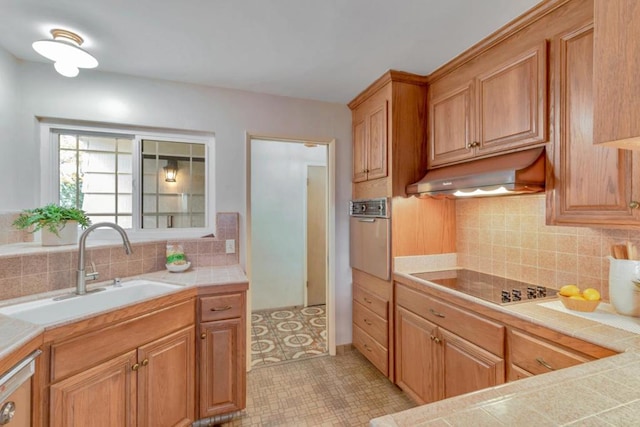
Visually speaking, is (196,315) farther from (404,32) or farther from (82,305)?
(404,32)

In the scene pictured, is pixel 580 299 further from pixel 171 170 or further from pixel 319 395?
pixel 171 170

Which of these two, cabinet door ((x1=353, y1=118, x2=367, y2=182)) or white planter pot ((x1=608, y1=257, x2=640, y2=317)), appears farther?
cabinet door ((x1=353, y1=118, x2=367, y2=182))

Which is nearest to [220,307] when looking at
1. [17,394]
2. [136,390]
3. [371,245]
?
[136,390]

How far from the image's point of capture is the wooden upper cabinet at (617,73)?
2.41ft

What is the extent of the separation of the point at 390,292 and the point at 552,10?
1882mm

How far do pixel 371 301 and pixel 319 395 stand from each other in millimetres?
812

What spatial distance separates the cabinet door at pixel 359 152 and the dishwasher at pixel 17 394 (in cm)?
227

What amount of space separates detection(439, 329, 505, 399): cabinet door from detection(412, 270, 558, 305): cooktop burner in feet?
0.91

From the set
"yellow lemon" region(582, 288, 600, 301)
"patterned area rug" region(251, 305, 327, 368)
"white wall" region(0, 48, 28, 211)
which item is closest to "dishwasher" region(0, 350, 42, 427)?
"white wall" region(0, 48, 28, 211)

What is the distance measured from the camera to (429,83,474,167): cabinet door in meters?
1.95

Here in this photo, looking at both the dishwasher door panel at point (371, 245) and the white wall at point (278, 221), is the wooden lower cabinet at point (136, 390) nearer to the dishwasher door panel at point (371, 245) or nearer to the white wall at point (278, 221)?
the dishwasher door panel at point (371, 245)

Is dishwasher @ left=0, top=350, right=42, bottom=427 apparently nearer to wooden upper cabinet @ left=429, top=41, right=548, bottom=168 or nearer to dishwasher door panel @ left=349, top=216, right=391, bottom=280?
dishwasher door panel @ left=349, top=216, right=391, bottom=280

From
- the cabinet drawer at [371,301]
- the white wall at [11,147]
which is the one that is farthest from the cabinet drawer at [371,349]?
the white wall at [11,147]

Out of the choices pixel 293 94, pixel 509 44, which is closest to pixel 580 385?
pixel 509 44
